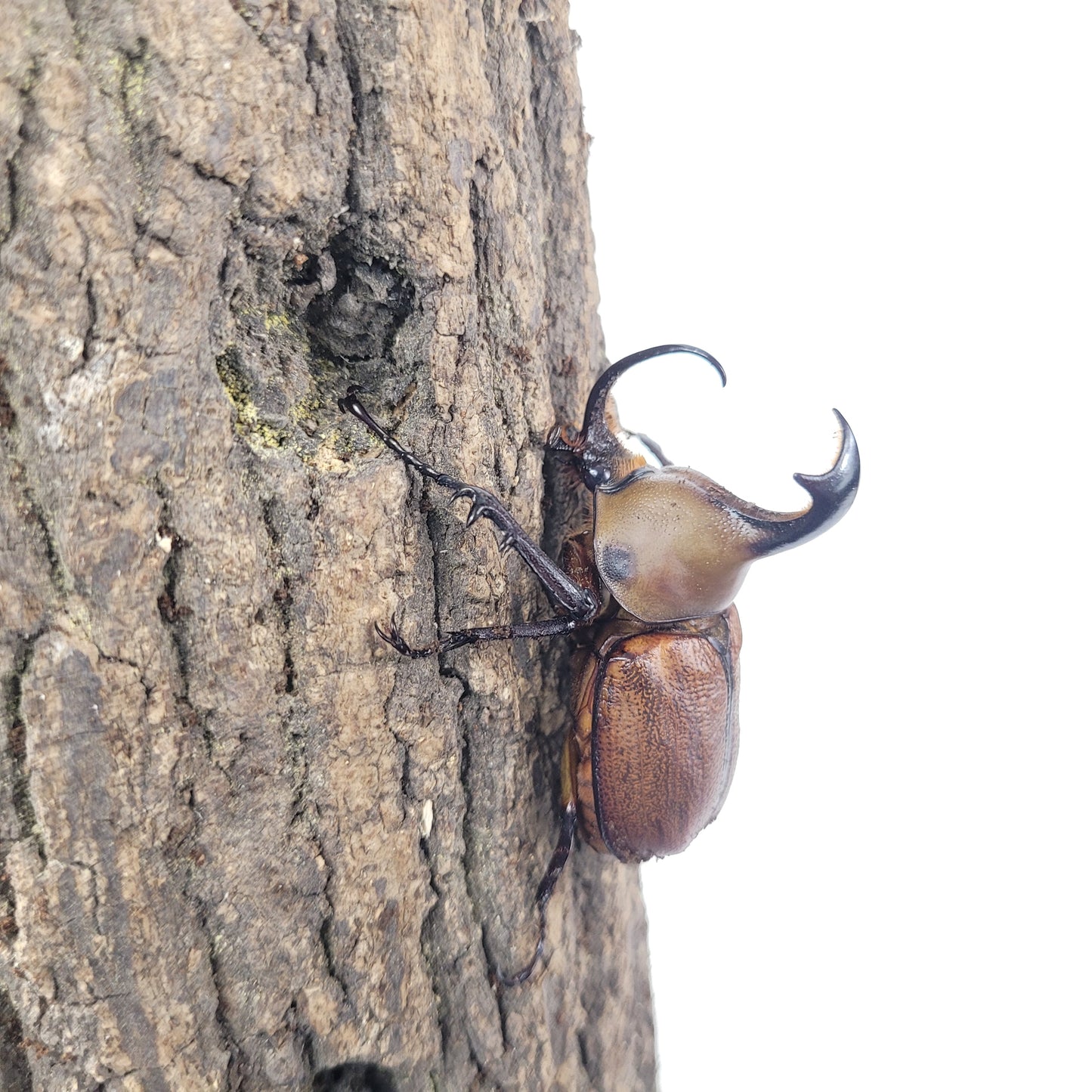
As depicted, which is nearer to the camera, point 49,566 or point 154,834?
point 49,566

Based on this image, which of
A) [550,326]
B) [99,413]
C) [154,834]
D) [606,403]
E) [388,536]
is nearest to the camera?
[99,413]

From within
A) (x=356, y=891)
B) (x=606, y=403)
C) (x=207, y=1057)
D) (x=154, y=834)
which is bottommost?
(x=207, y=1057)

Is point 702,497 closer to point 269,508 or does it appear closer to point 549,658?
point 549,658

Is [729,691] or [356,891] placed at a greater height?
[729,691]

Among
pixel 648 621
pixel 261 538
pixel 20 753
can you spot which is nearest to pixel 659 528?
pixel 648 621

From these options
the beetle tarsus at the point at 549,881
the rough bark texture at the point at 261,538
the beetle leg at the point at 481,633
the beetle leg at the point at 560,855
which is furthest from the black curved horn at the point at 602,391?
the beetle tarsus at the point at 549,881

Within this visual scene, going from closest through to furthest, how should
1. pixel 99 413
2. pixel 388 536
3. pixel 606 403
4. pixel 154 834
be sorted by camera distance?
pixel 99 413
pixel 154 834
pixel 388 536
pixel 606 403

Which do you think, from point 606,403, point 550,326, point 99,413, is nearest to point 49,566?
point 99,413

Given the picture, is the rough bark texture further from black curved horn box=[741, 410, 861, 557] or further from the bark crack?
black curved horn box=[741, 410, 861, 557]
